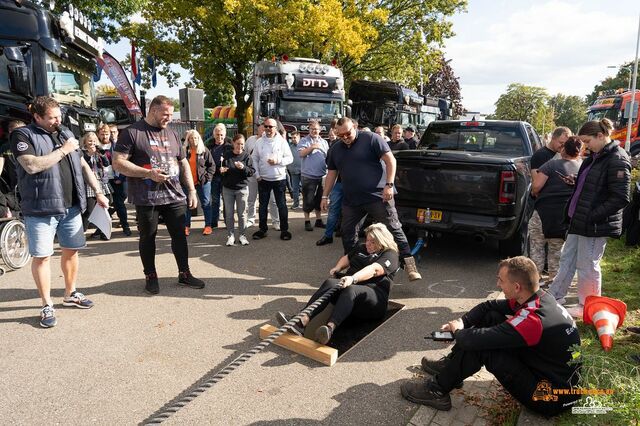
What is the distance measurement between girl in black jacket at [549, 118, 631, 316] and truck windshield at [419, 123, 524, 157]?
2.65 metres

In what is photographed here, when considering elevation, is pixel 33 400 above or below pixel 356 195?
below

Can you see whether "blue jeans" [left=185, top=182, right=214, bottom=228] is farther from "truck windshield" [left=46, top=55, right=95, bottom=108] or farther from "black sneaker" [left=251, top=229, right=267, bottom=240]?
"truck windshield" [left=46, top=55, right=95, bottom=108]

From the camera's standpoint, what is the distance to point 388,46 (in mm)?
25344

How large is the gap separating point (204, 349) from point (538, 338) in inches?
103

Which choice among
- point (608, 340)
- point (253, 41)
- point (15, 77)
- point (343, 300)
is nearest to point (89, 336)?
point (343, 300)

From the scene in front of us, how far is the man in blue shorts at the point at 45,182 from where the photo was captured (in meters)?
3.99

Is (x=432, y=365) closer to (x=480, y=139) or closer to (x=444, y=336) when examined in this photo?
(x=444, y=336)

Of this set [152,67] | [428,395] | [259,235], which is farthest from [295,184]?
[152,67]

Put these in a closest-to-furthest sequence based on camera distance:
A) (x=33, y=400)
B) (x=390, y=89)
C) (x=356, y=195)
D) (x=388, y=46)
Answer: (x=33, y=400) < (x=356, y=195) < (x=390, y=89) < (x=388, y=46)

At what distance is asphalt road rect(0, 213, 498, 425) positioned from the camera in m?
2.95

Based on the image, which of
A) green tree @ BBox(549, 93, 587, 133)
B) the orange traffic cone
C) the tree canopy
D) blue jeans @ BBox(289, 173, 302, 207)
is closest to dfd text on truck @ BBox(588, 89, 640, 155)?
the tree canopy

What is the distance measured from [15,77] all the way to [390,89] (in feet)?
48.3

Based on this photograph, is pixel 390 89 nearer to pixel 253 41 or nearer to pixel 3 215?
pixel 253 41

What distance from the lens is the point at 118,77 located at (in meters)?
12.5
